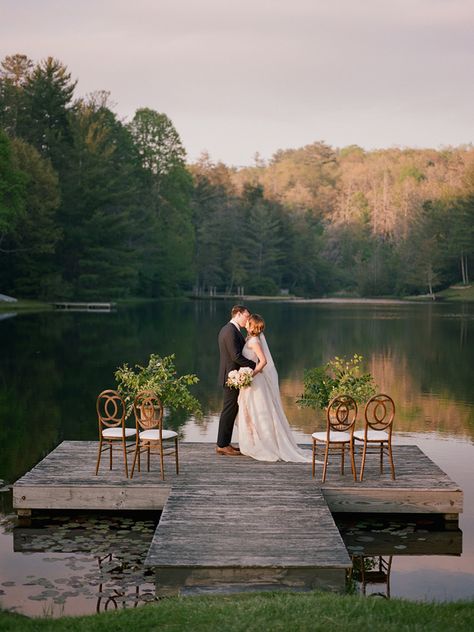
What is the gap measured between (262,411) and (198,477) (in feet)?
4.21

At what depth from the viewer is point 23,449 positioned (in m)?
14.4

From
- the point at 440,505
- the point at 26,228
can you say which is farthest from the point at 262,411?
the point at 26,228

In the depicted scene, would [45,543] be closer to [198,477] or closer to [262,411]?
[198,477]

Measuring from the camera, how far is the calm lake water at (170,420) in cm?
814

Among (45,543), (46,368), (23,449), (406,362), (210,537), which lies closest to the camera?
(210,537)

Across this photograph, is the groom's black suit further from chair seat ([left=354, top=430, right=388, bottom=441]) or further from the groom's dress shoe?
chair seat ([left=354, top=430, right=388, bottom=441])

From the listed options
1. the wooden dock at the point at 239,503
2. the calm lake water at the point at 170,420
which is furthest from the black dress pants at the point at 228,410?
the calm lake water at the point at 170,420

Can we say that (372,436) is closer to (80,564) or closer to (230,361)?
(230,361)

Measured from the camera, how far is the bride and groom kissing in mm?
11047

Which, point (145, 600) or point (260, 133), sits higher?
point (260, 133)

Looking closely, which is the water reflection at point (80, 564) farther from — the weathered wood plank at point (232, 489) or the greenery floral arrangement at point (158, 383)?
the greenery floral arrangement at point (158, 383)

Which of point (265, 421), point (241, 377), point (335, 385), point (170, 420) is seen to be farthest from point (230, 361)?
point (170, 420)

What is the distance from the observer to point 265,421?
1109 cm

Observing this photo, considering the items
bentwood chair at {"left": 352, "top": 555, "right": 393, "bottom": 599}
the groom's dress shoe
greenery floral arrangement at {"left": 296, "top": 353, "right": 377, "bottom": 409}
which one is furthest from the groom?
bentwood chair at {"left": 352, "top": 555, "right": 393, "bottom": 599}
